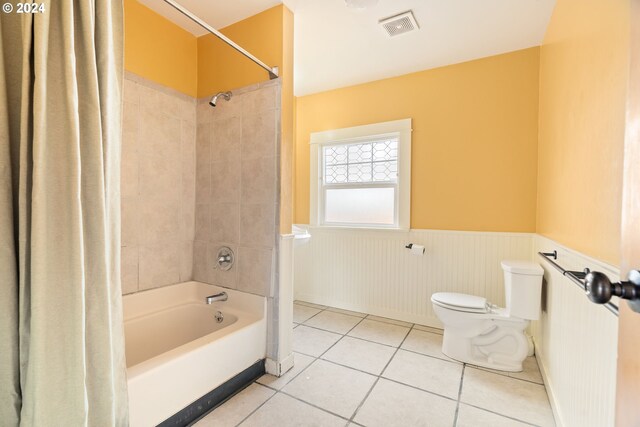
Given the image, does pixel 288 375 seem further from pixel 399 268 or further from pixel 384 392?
pixel 399 268

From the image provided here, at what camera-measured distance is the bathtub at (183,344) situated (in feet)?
4.42

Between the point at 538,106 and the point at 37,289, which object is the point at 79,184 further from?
the point at 538,106

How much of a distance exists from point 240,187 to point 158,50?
1.19 m

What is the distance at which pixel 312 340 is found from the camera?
2457 mm

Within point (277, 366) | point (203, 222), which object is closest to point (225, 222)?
point (203, 222)

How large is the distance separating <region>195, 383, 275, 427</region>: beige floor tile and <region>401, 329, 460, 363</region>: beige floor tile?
1.20m

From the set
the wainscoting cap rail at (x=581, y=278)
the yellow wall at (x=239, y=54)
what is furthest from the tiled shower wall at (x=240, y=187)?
the wainscoting cap rail at (x=581, y=278)

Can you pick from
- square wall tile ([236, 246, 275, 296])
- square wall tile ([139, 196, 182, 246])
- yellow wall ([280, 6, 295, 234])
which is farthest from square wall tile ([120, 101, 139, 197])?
yellow wall ([280, 6, 295, 234])

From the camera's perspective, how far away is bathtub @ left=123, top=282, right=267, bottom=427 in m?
1.35

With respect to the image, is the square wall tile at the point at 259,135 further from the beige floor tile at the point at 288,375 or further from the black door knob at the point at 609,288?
the black door knob at the point at 609,288

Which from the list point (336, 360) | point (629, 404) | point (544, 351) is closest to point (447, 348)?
point (544, 351)

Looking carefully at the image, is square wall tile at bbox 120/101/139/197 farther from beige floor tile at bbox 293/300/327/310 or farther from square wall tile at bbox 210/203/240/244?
beige floor tile at bbox 293/300/327/310

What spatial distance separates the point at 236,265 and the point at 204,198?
0.63 meters

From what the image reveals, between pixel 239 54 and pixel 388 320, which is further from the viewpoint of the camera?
pixel 388 320
